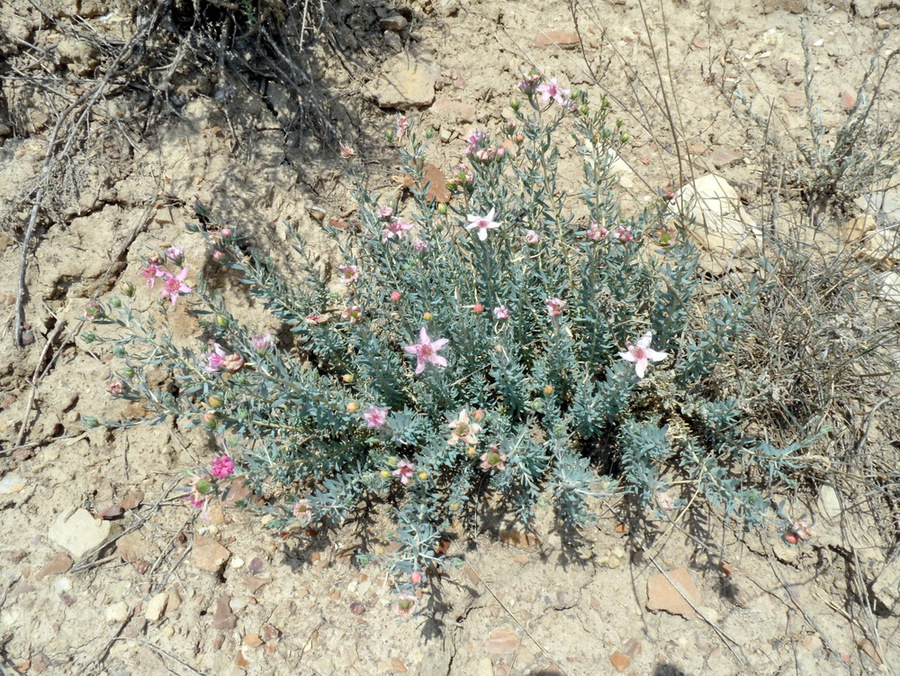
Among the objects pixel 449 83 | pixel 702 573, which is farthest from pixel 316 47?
pixel 702 573

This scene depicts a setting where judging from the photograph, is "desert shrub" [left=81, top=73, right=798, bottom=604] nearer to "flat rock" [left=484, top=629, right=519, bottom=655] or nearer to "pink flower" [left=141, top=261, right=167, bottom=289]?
"pink flower" [left=141, top=261, right=167, bottom=289]

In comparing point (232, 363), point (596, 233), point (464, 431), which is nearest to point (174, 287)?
point (232, 363)

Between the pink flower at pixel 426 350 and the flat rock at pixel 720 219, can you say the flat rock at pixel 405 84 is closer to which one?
the flat rock at pixel 720 219

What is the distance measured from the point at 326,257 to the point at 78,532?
2303 mm

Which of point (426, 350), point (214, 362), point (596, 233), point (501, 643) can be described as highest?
point (596, 233)

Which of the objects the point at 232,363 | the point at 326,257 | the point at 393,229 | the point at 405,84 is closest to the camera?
the point at 232,363

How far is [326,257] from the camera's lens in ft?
13.9

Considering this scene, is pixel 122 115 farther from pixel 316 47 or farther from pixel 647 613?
pixel 647 613

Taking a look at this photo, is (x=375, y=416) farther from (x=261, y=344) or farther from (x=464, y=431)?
(x=261, y=344)

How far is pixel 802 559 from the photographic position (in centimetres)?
333

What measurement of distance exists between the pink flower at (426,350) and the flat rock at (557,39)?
3.65 metres

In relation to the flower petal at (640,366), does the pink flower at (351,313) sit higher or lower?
lower

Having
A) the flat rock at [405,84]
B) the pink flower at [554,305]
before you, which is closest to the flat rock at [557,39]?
the flat rock at [405,84]

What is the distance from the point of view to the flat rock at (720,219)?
420 cm
